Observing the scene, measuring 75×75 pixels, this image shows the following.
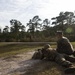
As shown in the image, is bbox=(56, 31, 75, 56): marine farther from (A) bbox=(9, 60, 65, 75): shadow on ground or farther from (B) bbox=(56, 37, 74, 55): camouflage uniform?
(A) bbox=(9, 60, 65, 75): shadow on ground

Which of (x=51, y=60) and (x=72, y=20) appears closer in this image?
(x=51, y=60)

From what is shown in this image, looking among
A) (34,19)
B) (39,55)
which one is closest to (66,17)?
(34,19)

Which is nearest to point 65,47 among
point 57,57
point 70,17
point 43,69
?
point 57,57

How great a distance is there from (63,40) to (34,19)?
6210 cm

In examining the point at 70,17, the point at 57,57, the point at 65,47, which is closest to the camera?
the point at 57,57

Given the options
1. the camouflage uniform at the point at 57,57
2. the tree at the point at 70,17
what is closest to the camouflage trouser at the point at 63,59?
the camouflage uniform at the point at 57,57

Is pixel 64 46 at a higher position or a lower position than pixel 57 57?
higher

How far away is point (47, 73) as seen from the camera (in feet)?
24.1

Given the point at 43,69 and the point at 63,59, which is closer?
the point at 43,69

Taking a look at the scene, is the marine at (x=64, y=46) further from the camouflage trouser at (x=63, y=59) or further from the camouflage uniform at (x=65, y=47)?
the camouflage trouser at (x=63, y=59)

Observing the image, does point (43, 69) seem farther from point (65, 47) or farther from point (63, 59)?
point (65, 47)

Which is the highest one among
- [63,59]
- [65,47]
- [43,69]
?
[65,47]

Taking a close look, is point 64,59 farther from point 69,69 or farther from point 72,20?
point 72,20

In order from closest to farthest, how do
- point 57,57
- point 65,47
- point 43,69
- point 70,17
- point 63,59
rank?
point 43,69, point 63,59, point 57,57, point 65,47, point 70,17
